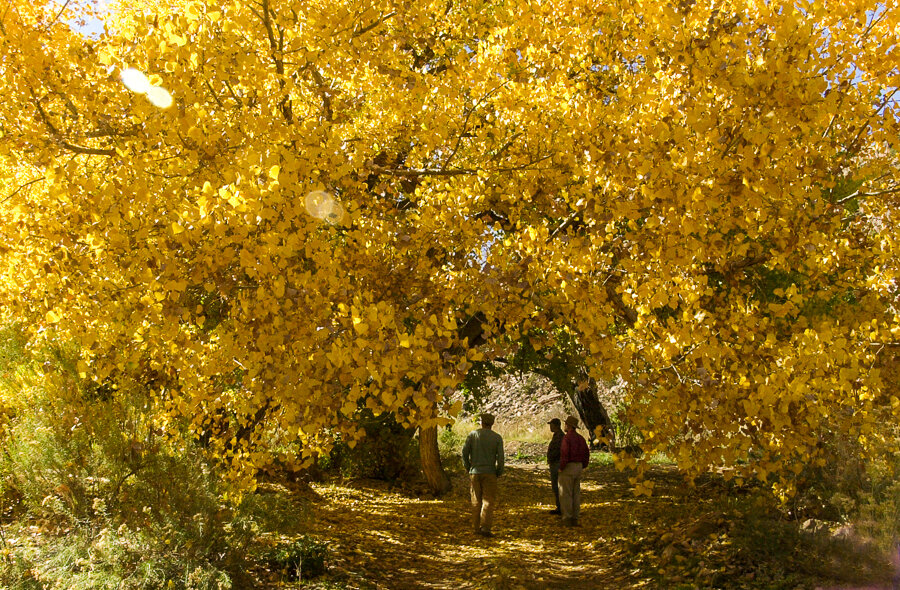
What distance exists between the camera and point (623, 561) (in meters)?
7.74

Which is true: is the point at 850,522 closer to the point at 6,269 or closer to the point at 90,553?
the point at 90,553

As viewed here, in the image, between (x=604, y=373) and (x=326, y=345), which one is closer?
(x=326, y=345)

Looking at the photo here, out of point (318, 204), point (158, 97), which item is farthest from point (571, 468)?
point (158, 97)

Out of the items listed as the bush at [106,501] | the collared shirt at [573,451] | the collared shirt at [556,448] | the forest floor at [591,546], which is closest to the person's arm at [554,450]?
the collared shirt at [556,448]

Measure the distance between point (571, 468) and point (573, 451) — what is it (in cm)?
27

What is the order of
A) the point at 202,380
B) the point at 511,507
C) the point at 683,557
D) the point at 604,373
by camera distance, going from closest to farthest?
1. the point at 604,373
2. the point at 202,380
3. the point at 683,557
4. the point at 511,507

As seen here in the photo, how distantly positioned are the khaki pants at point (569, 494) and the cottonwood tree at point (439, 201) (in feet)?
13.9

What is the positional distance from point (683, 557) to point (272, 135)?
5.79 metres

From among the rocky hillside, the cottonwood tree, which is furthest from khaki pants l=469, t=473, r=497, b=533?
the rocky hillside

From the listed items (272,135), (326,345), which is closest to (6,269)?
Result: (272,135)

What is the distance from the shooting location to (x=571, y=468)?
954 cm

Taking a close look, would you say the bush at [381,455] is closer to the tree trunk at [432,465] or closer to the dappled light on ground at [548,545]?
the tree trunk at [432,465]

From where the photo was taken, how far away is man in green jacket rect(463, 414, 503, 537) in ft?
29.1

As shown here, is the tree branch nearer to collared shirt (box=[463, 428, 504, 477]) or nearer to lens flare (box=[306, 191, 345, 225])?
lens flare (box=[306, 191, 345, 225])
